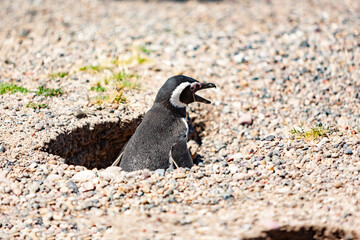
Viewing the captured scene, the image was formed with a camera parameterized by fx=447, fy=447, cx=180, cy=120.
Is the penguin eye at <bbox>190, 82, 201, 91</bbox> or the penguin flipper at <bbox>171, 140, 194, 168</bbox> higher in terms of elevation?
the penguin eye at <bbox>190, 82, 201, 91</bbox>

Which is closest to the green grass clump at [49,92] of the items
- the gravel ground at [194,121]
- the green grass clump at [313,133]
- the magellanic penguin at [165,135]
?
the gravel ground at [194,121]

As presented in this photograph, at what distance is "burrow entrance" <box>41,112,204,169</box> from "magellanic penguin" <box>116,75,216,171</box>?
647 millimetres

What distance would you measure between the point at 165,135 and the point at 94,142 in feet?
3.82

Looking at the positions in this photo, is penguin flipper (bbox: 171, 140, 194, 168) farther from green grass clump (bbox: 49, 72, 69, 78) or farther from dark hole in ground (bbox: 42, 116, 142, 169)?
green grass clump (bbox: 49, 72, 69, 78)

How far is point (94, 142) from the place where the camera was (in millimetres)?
5898

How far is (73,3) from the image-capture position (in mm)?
12102

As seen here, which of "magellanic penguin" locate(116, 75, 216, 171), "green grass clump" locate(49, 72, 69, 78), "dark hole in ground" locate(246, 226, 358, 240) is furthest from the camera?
"green grass clump" locate(49, 72, 69, 78)

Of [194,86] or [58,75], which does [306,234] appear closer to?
[194,86]

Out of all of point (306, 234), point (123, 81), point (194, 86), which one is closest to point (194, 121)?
point (194, 86)

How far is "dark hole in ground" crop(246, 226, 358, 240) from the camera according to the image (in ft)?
11.8

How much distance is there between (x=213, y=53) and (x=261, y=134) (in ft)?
7.41

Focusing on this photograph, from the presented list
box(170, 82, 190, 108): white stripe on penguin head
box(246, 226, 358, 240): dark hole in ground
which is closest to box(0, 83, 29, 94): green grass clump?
box(170, 82, 190, 108): white stripe on penguin head

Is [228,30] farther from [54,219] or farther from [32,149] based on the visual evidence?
[54,219]

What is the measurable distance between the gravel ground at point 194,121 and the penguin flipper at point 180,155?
22 cm
